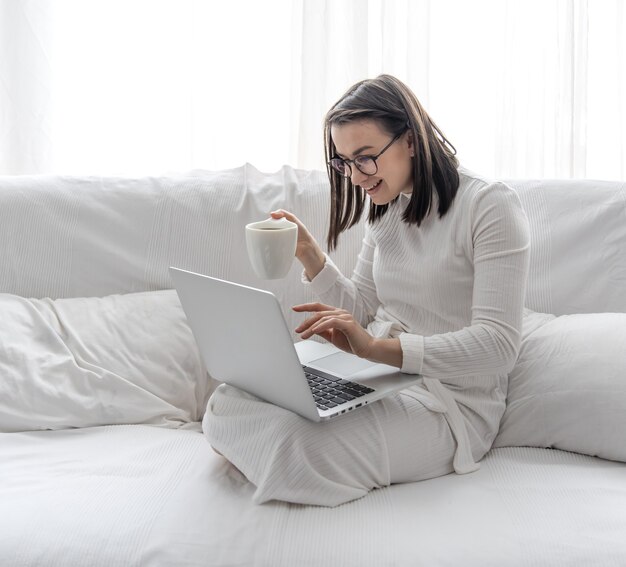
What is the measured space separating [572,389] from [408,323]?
1.18ft

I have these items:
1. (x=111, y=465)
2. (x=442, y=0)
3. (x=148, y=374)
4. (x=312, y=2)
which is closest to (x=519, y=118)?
(x=442, y=0)

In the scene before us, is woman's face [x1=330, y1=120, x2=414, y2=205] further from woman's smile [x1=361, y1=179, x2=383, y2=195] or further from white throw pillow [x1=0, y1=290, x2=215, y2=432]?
white throw pillow [x1=0, y1=290, x2=215, y2=432]

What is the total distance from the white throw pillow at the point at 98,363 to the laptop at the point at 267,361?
0.30 meters

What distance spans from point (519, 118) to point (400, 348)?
117cm

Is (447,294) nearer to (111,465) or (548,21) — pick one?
(111,465)

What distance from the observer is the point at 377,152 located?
1584mm

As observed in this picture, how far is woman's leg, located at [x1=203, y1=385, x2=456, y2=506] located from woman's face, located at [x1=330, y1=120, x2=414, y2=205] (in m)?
0.42

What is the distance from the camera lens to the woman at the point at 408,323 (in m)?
1.44

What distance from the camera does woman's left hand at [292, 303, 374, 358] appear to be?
1.42m

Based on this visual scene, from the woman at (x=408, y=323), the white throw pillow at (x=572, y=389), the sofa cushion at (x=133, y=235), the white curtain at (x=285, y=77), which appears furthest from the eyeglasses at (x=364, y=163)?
the white curtain at (x=285, y=77)

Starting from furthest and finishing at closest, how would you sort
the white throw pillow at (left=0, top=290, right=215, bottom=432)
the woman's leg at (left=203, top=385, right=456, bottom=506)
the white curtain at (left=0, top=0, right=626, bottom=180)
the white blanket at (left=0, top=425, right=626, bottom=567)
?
the white curtain at (left=0, top=0, right=626, bottom=180), the white throw pillow at (left=0, top=290, right=215, bottom=432), the woman's leg at (left=203, top=385, right=456, bottom=506), the white blanket at (left=0, top=425, right=626, bottom=567)

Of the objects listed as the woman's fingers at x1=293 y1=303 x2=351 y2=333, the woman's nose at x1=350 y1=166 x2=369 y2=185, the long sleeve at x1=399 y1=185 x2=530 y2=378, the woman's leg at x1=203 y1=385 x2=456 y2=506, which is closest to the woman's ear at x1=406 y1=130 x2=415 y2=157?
the woman's nose at x1=350 y1=166 x2=369 y2=185

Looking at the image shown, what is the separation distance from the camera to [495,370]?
1532 mm

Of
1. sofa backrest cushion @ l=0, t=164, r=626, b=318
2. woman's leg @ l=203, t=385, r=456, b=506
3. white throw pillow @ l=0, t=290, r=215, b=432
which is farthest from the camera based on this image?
sofa backrest cushion @ l=0, t=164, r=626, b=318
